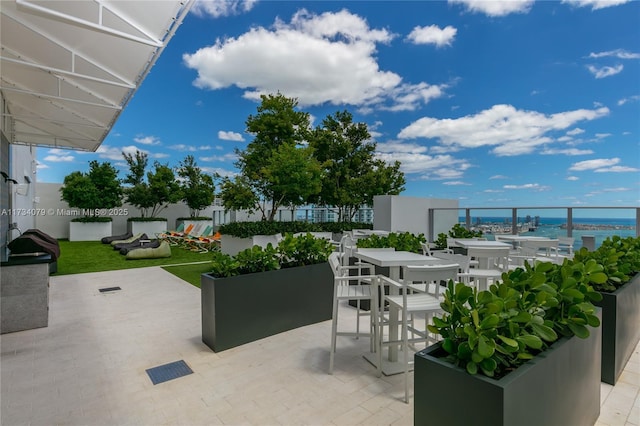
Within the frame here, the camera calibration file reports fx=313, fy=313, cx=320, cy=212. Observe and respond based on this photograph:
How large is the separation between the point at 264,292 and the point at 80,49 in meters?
4.09

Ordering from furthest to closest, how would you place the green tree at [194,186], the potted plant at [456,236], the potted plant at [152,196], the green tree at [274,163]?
the green tree at [194,186], the potted plant at [152,196], the green tree at [274,163], the potted plant at [456,236]

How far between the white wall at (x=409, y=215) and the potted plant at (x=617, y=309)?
643 cm

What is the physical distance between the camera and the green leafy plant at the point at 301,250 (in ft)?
12.3

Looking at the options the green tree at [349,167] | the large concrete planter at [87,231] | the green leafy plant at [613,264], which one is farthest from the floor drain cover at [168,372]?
the large concrete planter at [87,231]

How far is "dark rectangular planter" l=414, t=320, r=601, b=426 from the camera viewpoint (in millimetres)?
1072

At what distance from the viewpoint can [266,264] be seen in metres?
3.47

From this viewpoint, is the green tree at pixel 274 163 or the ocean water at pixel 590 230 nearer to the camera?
the ocean water at pixel 590 230

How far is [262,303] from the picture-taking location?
331 cm

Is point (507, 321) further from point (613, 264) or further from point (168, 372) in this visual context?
point (168, 372)

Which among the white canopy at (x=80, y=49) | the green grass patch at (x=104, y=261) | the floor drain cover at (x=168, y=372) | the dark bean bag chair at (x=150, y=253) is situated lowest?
the green grass patch at (x=104, y=261)

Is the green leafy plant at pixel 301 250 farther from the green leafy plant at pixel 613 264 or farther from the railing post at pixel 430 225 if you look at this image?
the railing post at pixel 430 225

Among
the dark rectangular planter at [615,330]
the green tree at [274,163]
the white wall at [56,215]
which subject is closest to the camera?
the dark rectangular planter at [615,330]

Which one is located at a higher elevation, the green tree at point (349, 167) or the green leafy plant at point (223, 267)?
the green tree at point (349, 167)

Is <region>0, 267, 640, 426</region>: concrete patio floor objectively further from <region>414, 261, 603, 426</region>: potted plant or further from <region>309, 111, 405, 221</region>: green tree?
<region>309, 111, 405, 221</region>: green tree
